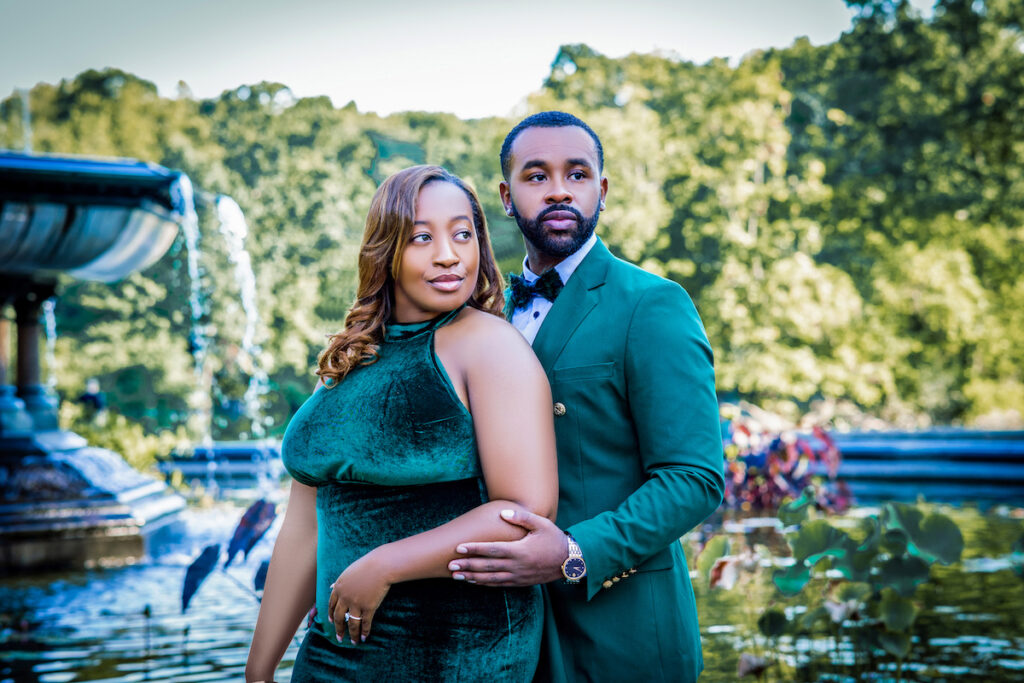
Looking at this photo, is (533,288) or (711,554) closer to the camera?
(533,288)

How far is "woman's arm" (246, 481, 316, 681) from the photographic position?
217 cm

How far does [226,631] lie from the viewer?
5309 mm

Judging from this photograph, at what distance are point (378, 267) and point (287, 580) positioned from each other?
70 cm

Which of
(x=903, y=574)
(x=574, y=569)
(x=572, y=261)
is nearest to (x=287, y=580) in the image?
(x=574, y=569)

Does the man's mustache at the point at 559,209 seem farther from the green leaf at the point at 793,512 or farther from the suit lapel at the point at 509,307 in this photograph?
the green leaf at the point at 793,512

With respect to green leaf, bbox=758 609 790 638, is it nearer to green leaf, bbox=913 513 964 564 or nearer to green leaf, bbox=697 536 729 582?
green leaf, bbox=697 536 729 582

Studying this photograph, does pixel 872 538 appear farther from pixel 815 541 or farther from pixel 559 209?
pixel 559 209

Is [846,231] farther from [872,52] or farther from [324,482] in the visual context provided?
[324,482]

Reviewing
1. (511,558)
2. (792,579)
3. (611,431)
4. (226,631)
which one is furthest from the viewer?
(226,631)

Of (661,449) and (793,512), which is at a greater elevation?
(661,449)

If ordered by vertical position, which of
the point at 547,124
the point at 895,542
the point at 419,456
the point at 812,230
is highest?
the point at 812,230

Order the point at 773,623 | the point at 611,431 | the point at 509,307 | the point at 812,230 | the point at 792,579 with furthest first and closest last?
1. the point at 812,230
2. the point at 773,623
3. the point at 792,579
4. the point at 509,307
5. the point at 611,431

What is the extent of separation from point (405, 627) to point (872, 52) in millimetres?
22709

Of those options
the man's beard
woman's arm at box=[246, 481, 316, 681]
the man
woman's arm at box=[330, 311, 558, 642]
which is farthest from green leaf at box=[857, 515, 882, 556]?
woman's arm at box=[246, 481, 316, 681]
